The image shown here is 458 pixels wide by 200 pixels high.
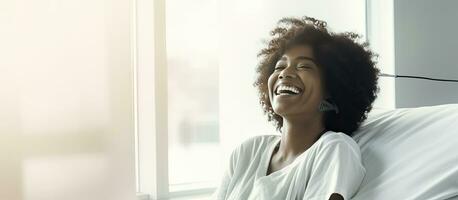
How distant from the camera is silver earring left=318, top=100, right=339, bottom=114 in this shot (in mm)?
1364

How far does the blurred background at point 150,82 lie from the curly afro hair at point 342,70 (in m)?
0.48

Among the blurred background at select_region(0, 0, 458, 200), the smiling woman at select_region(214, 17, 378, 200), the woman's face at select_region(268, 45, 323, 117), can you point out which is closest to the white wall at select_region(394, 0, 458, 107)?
the blurred background at select_region(0, 0, 458, 200)

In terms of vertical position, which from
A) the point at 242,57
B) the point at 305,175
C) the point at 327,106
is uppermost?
the point at 242,57

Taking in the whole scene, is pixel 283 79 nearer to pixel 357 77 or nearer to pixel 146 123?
pixel 357 77

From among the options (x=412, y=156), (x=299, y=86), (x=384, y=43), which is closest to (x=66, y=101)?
(x=299, y=86)

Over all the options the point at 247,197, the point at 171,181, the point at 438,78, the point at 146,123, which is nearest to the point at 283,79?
the point at 247,197

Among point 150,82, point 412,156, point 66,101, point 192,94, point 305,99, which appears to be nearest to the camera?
point 412,156

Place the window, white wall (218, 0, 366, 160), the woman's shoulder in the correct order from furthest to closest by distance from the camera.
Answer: white wall (218, 0, 366, 160) < the window < the woman's shoulder

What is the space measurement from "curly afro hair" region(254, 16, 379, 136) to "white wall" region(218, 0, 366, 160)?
568 mm

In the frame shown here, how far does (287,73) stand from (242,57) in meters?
0.69

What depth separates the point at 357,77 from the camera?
138cm

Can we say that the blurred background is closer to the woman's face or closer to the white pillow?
the woman's face

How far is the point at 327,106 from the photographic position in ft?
4.52

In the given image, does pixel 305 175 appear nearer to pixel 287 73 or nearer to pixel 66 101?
pixel 287 73
